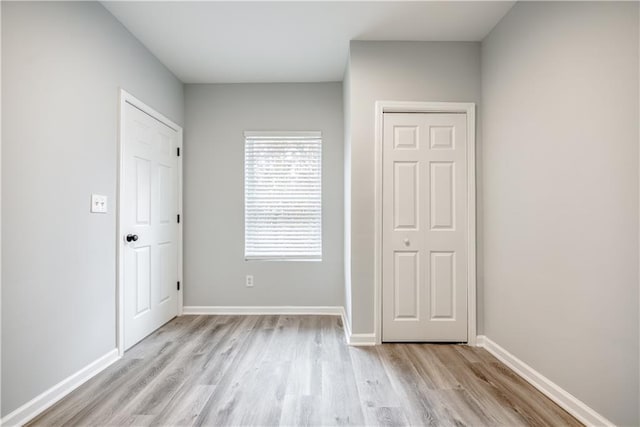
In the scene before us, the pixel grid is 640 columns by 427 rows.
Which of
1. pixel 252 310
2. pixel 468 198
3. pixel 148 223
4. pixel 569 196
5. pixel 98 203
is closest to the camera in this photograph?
pixel 569 196

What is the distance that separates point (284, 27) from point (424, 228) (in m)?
2.04

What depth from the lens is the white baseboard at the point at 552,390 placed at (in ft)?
5.65

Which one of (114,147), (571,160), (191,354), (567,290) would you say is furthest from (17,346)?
(571,160)

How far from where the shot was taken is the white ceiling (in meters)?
2.40

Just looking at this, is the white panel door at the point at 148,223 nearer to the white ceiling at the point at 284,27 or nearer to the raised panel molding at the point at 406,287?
the white ceiling at the point at 284,27

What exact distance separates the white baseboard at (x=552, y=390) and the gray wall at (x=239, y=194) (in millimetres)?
1691

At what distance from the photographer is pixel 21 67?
1.76 meters

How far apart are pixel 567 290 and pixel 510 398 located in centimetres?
74

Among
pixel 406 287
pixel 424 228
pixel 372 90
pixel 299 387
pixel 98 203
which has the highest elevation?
pixel 372 90

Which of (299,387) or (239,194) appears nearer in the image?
(299,387)

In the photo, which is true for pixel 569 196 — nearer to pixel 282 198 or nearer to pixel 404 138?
pixel 404 138

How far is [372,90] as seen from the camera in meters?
2.86

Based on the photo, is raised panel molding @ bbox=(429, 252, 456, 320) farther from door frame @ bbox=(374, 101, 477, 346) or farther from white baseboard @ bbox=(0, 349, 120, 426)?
white baseboard @ bbox=(0, 349, 120, 426)

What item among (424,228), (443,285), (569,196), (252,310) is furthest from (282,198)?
(569,196)
